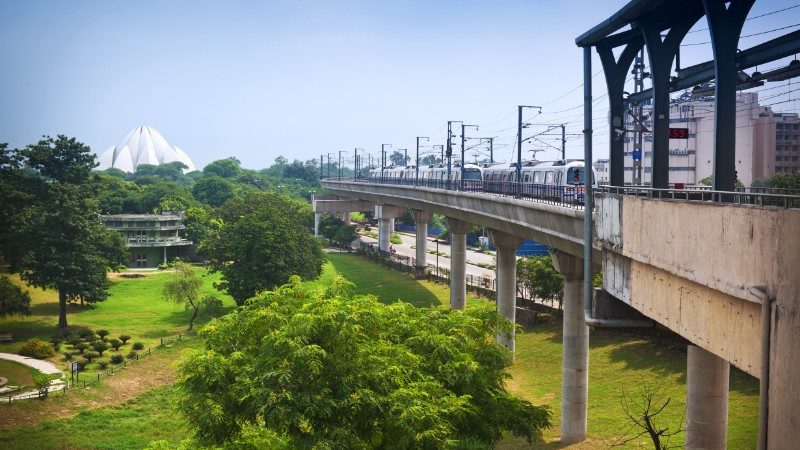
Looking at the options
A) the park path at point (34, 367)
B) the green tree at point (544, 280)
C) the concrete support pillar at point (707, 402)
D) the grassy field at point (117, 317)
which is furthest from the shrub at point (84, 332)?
the concrete support pillar at point (707, 402)

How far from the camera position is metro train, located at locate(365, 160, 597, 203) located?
34.2m

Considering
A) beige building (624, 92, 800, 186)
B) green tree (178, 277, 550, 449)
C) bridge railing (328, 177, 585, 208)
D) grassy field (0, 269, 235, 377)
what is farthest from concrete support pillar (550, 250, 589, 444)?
grassy field (0, 269, 235, 377)

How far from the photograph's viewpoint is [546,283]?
5528 cm

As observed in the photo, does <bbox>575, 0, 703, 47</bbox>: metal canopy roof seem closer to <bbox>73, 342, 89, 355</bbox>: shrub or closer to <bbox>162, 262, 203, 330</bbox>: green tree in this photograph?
<bbox>73, 342, 89, 355</bbox>: shrub

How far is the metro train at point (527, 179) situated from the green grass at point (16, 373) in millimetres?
29439

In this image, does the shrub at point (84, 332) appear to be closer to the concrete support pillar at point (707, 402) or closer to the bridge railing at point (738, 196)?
the bridge railing at point (738, 196)

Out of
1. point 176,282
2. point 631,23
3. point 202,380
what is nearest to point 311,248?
point 176,282

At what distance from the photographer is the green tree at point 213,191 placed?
15300 centimetres

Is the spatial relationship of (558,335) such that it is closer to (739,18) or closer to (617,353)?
(617,353)

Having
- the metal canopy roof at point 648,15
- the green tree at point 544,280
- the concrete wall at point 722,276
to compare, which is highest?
the metal canopy roof at point 648,15

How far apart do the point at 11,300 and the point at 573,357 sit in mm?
44004

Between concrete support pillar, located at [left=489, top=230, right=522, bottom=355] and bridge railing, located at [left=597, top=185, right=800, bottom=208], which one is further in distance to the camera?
concrete support pillar, located at [left=489, top=230, right=522, bottom=355]

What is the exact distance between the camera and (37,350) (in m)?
53.3

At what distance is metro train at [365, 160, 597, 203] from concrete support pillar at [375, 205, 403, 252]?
12.3ft
